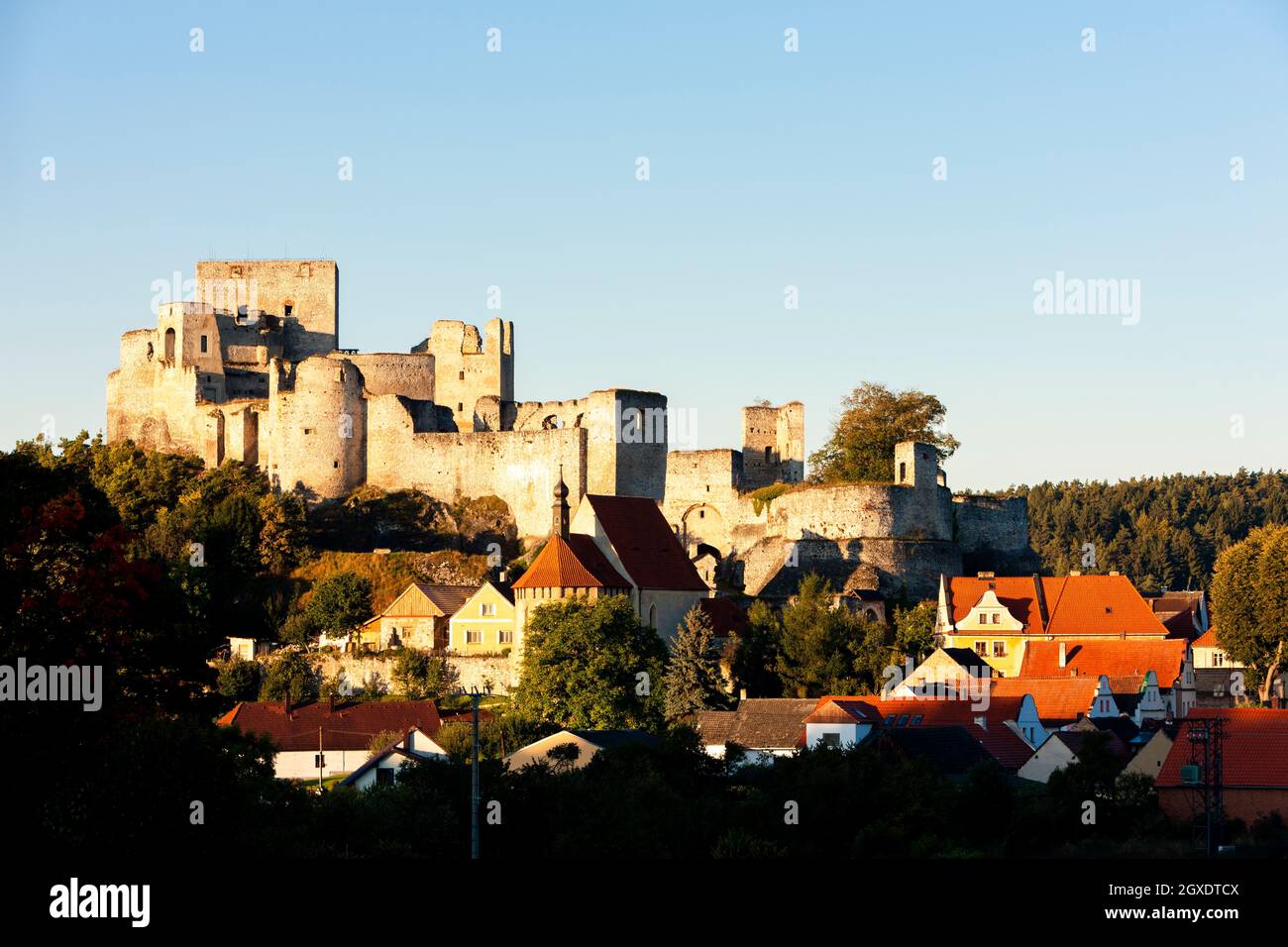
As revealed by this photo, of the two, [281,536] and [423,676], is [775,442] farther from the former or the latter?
[423,676]

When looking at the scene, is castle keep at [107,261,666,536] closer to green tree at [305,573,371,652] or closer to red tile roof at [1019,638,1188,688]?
green tree at [305,573,371,652]

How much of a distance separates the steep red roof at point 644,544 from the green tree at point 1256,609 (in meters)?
18.6

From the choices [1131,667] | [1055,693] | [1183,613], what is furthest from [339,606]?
[1183,613]

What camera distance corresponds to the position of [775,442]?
8275cm

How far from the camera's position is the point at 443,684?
61469 millimetres

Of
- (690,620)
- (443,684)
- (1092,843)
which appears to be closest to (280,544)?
(443,684)

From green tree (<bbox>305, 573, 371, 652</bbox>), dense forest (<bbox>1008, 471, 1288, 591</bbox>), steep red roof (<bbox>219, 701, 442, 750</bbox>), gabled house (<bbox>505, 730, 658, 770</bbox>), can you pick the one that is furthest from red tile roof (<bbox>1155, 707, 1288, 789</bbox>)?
→ dense forest (<bbox>1008, 471, 1288, 591</bbox>)

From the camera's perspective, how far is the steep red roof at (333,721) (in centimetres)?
5575

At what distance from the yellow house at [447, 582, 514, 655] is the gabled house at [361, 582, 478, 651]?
585 mm

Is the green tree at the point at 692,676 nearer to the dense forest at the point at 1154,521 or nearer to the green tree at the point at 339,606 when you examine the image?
the green tree at the point at 339,606

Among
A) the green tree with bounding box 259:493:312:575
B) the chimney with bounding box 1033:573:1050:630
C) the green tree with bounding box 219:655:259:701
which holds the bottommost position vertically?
the green tree with bounding box 219:655:259:701

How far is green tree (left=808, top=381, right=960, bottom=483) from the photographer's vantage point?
75.4 metres

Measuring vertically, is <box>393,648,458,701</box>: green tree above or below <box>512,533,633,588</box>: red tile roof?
below
